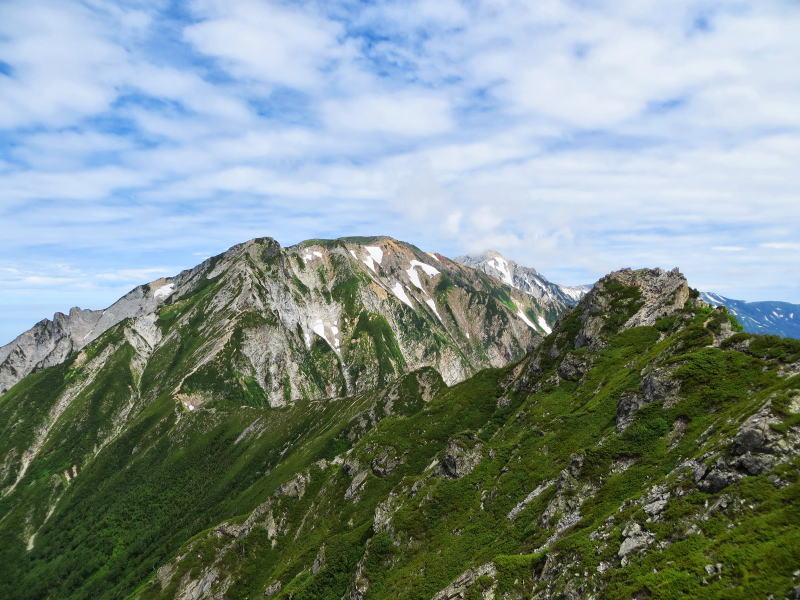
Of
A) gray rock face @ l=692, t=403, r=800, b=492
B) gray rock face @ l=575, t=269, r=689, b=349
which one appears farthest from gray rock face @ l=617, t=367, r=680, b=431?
gray rock face @ l=575, t=269, r=689, b=349

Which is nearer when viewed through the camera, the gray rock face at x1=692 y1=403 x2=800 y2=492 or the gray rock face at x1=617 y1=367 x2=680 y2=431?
the gray rock face at x1=692 y1=403 x2=800 y2=492

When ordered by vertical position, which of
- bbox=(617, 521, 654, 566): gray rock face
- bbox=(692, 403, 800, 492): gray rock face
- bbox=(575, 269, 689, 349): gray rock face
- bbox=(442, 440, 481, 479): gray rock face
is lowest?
bbox=(617, 521, 654, 566): gray rock face

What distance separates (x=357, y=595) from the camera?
6450 centimetres

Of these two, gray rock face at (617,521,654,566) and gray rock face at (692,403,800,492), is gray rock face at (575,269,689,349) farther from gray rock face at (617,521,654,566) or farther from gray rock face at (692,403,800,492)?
gray rock face at (617,521,654,566)

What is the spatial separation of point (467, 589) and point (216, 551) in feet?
468

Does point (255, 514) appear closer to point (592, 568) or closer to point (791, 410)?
point (592, 568)

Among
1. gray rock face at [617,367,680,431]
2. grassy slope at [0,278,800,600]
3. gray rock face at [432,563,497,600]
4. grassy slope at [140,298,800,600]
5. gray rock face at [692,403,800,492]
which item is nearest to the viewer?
grassy slope at [140,298,800,600]

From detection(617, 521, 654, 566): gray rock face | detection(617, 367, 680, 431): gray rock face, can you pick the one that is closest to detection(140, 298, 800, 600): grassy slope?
detection(617, 521, 654, 566): gray rock face

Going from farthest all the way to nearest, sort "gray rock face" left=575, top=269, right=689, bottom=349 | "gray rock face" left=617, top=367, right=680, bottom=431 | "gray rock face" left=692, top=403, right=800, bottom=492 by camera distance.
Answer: "gray rock face" left=575, top=269, right=689, bottom=349
"gray rock face" left=617, top=367, right=680, bottom=431
"gray rock face" left=692, top=403, right=800, bottom=492

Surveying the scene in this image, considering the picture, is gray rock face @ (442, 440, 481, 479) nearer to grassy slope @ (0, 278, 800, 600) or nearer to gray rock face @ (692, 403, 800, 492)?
grassy slope @ (0, 278, 800, 600)

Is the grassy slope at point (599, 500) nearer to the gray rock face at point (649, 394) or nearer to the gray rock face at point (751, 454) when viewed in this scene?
the gray rock face at point (751, 454)

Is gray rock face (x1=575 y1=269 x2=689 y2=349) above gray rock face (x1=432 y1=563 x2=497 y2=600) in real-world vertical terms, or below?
above

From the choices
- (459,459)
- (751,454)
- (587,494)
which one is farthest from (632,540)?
(459,459)

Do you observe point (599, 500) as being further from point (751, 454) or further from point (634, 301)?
point (634, 301)
